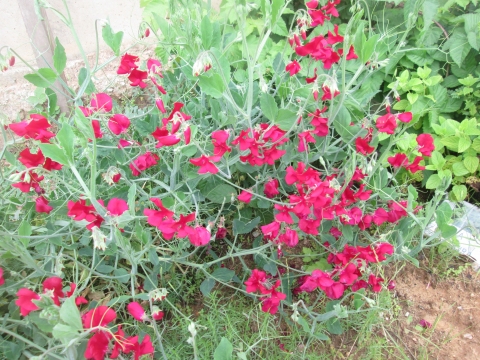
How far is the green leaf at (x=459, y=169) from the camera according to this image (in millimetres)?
1916

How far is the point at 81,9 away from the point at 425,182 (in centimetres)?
260

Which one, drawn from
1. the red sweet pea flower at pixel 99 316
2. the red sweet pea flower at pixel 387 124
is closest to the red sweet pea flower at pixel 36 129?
the red sweet pea flower at pixel 99 316

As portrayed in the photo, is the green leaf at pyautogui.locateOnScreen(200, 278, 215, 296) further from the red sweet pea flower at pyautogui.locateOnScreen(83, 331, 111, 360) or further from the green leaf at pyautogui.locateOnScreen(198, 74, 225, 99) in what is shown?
the green leaf at pyautogui.locateOnScreen(198, 74, 225, 99)

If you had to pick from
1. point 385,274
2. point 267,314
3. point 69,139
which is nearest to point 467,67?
point 385,274

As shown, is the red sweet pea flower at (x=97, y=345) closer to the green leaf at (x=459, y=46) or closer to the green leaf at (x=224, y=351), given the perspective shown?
the green leaf at (x=224, y=351)

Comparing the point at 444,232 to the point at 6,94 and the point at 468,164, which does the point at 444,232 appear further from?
the point at 6,94

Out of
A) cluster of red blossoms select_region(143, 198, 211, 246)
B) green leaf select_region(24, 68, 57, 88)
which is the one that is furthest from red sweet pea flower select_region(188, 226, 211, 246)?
green leaf select_region(24, 68, 57, 88)

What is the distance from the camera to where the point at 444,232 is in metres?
1.33

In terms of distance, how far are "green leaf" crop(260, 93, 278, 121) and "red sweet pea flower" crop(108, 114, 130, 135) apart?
433mm

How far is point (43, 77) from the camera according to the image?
1332mm

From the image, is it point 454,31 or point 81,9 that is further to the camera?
point 81,9

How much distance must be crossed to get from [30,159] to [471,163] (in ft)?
5.89

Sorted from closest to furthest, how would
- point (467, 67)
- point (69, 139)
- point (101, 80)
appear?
point (69, 139) < point (467, 67) < point (101, 80)

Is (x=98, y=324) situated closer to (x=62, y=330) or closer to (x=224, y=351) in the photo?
(x=62, y=330)
